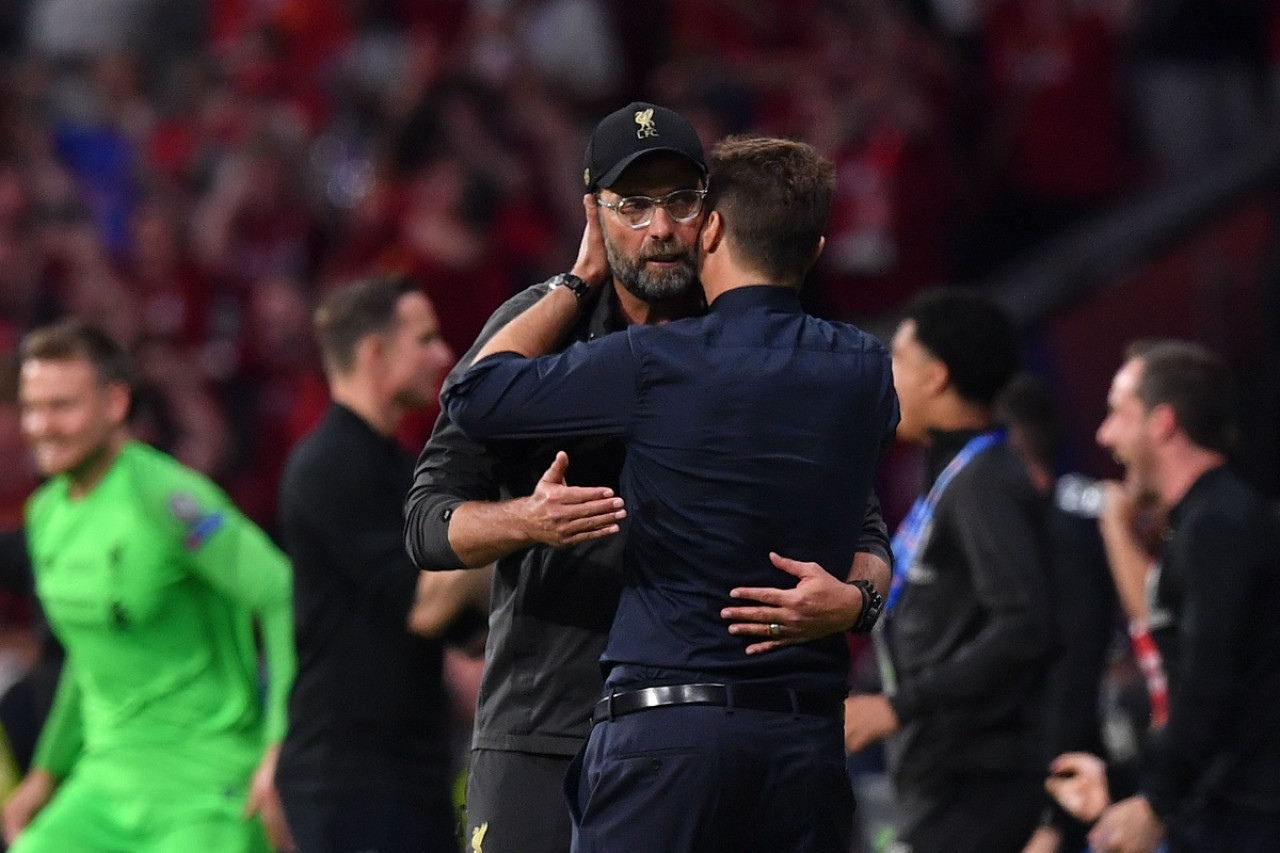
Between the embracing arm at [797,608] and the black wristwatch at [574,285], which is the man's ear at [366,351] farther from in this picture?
the embracing arm at [797,608]

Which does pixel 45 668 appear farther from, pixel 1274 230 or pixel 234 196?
pixel 1274 230

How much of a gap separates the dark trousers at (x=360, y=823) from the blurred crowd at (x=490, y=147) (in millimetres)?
4479

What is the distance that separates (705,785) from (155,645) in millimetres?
2531

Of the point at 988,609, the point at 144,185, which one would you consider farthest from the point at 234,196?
the point at 988,609

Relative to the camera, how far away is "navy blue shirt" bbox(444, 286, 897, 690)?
372 centimetres

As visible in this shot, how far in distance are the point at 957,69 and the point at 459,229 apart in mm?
2757

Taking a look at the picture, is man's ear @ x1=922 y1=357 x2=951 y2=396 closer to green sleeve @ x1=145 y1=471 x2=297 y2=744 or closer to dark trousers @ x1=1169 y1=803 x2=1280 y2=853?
dark trousers @ x1=1169 y1=803 x2=1280 y2=853

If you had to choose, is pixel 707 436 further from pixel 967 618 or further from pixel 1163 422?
pixel 1163 422

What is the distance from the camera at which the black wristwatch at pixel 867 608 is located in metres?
3.88

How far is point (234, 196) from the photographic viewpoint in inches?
432

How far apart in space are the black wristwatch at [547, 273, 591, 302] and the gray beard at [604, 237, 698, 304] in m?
0.09

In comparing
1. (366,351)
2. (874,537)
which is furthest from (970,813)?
(366,351)

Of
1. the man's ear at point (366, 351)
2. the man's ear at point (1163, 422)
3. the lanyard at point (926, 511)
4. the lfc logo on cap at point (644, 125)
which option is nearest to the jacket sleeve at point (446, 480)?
the lfc logo on cap at point (644, 125)

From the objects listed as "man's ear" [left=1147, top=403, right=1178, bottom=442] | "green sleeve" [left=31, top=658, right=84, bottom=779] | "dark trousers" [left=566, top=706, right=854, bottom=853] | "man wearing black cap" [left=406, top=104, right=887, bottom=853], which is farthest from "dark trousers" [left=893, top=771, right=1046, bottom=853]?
"green sleeve" [left=31, top=658, right=84, bottom=779]
